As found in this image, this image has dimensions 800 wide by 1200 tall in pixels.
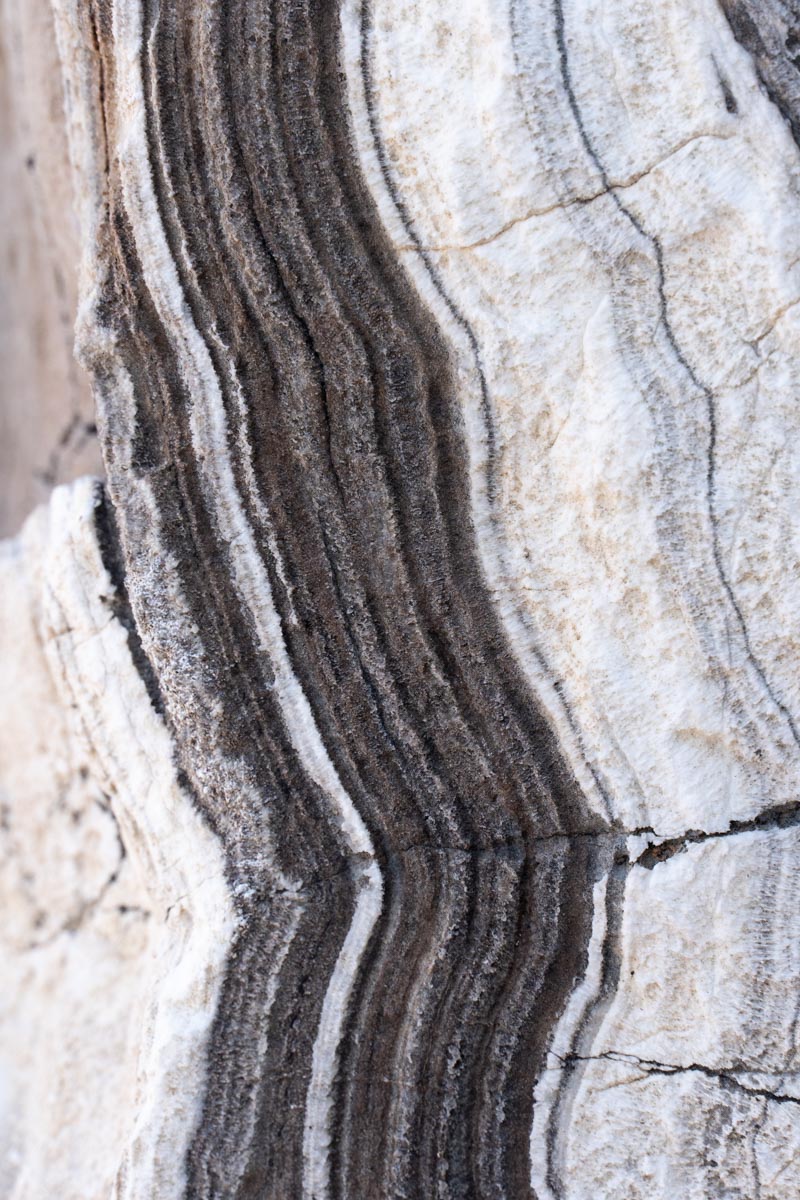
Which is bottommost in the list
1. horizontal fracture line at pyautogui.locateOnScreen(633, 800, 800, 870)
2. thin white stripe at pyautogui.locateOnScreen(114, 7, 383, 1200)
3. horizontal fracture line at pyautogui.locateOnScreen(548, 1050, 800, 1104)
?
horizontal fracture line at pyautogui.locateOnScreen(548, 1050, 800, 1104)

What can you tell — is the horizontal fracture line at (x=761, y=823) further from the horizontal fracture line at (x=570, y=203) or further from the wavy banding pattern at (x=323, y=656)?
the horizontal fracture line at (x=570, y=203)

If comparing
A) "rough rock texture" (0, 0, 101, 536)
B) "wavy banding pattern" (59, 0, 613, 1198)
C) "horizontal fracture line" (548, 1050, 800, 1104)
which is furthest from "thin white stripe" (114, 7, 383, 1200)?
"rough rock texture" (0, 0, 101, 536)

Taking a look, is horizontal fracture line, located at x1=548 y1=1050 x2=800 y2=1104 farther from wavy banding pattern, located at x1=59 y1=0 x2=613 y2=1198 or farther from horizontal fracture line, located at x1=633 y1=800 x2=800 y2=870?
horizontal fracture line, located at x1=633 y1=800 x2=800 y2=870

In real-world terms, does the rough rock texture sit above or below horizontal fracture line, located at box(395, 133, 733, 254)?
above

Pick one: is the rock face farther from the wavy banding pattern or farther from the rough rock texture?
the rough rock texture

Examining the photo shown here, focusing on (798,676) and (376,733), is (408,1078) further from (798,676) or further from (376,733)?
(798,676)

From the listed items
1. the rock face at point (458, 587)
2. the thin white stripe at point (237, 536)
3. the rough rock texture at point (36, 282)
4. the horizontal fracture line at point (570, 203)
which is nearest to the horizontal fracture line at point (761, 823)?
the rock face at point (458, 587)

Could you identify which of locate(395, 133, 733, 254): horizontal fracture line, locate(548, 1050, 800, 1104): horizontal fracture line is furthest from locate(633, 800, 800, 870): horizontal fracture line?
locate(395, 133, 733, 254): horizontal fracture line

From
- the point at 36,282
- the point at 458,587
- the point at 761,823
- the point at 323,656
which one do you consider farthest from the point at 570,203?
the point at 36,282

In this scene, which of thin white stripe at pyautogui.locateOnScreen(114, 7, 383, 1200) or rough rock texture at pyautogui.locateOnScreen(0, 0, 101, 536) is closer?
thin white stripe at pyautogui.locateOnScreen(114, 7, 383, 1200)
